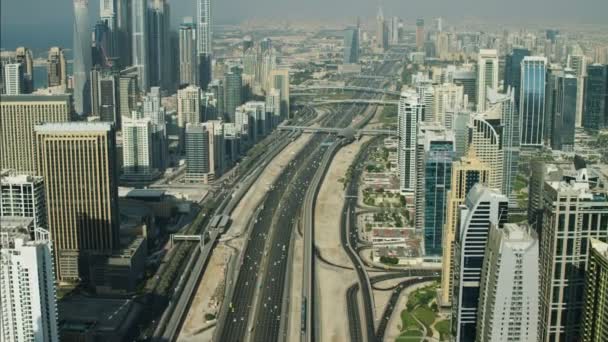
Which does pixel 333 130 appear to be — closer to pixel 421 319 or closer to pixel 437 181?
pixel 437 181

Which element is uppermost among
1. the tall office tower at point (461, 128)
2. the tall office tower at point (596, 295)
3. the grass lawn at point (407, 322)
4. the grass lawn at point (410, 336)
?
the tall office tower at point (461, 128)

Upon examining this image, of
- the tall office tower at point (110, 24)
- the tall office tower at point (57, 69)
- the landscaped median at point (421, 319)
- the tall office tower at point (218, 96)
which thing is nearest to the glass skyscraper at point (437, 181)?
the landscaped median at point (421, 319)

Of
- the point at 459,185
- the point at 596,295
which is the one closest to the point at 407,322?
the point at 459,185

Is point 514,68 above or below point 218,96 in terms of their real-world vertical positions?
above

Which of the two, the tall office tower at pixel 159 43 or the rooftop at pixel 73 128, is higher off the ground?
the tall office tower at pixel 159 43

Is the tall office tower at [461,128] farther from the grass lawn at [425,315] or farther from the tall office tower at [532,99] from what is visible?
the grass lawn at [425,315]

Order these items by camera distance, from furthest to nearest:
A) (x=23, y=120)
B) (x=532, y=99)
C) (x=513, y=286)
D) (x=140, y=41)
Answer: (x=140, y=41) < (x=532, y=99) < (x=23, y=120) < (x=513, y=286)

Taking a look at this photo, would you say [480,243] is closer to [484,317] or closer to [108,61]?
[484,317]
